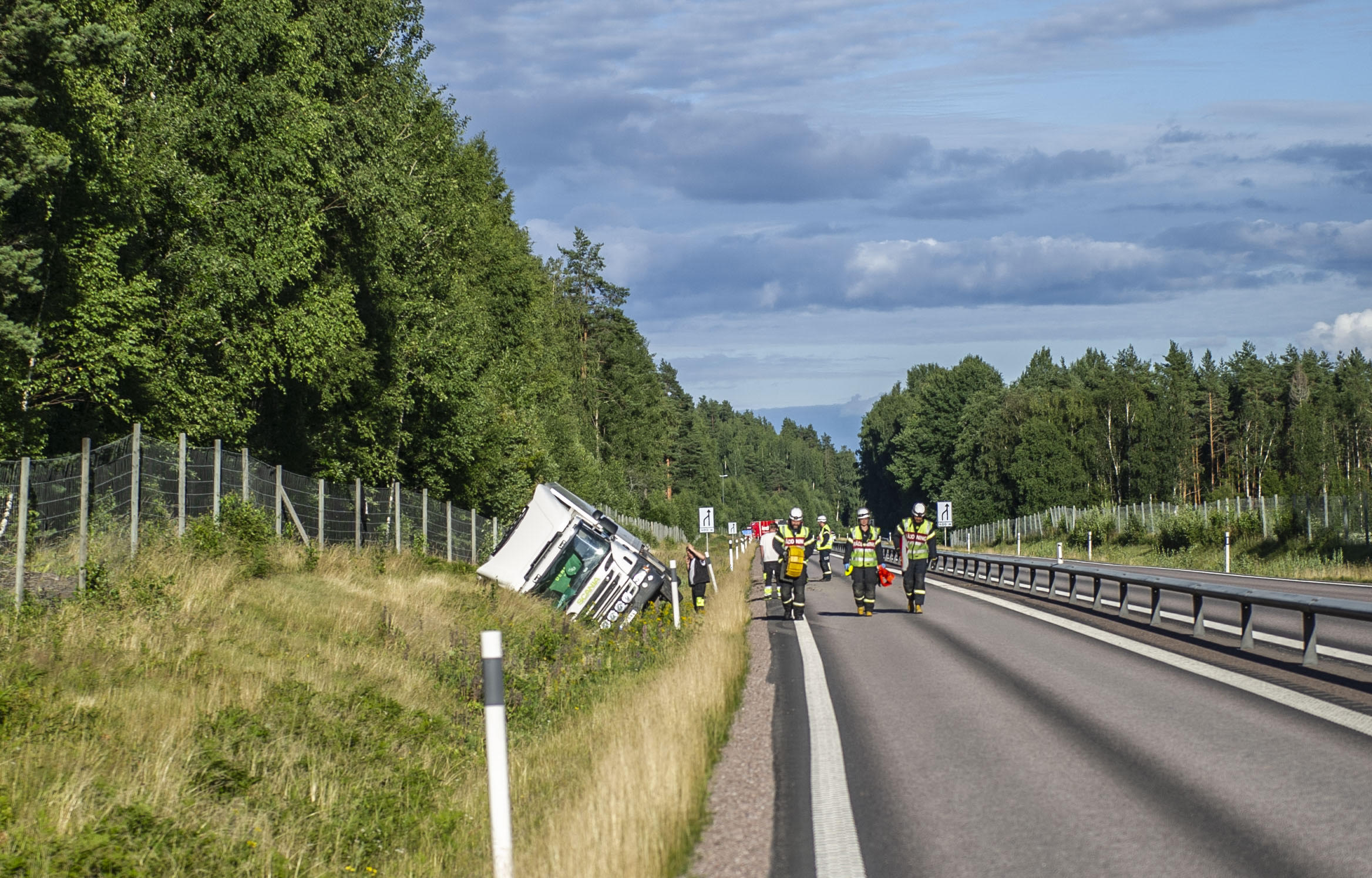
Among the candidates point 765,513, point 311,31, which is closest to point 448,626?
Answer: point 311,31

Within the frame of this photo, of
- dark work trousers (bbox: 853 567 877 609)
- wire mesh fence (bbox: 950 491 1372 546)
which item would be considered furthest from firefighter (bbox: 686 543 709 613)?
wire mesh fence (bbox: 950 491 1372 546)

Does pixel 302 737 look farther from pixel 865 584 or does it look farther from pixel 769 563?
pixel 769 563

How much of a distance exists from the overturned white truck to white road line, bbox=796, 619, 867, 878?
10.2 metres

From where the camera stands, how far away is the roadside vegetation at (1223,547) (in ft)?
102

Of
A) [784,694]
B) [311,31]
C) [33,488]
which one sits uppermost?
[311,31]

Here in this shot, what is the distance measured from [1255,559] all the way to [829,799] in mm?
33359

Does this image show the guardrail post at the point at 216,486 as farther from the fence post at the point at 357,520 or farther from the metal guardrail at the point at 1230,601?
the metal guardrail at the point at 1230,601

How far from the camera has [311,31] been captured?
93.8ft

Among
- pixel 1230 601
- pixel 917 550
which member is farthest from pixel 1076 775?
pixel 917 550

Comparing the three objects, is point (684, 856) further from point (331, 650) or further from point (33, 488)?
point (33, 488)

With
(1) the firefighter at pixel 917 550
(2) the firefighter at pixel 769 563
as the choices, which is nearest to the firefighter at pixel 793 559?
A: (2) the firefighter at pixel 769 563

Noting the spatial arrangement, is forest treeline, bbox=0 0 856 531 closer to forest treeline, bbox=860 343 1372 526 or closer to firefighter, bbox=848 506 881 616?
firefighter, bbox=848 506 881 616

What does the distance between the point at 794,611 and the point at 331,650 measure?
29.1 ft

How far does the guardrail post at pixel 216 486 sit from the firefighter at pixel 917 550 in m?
10.9
